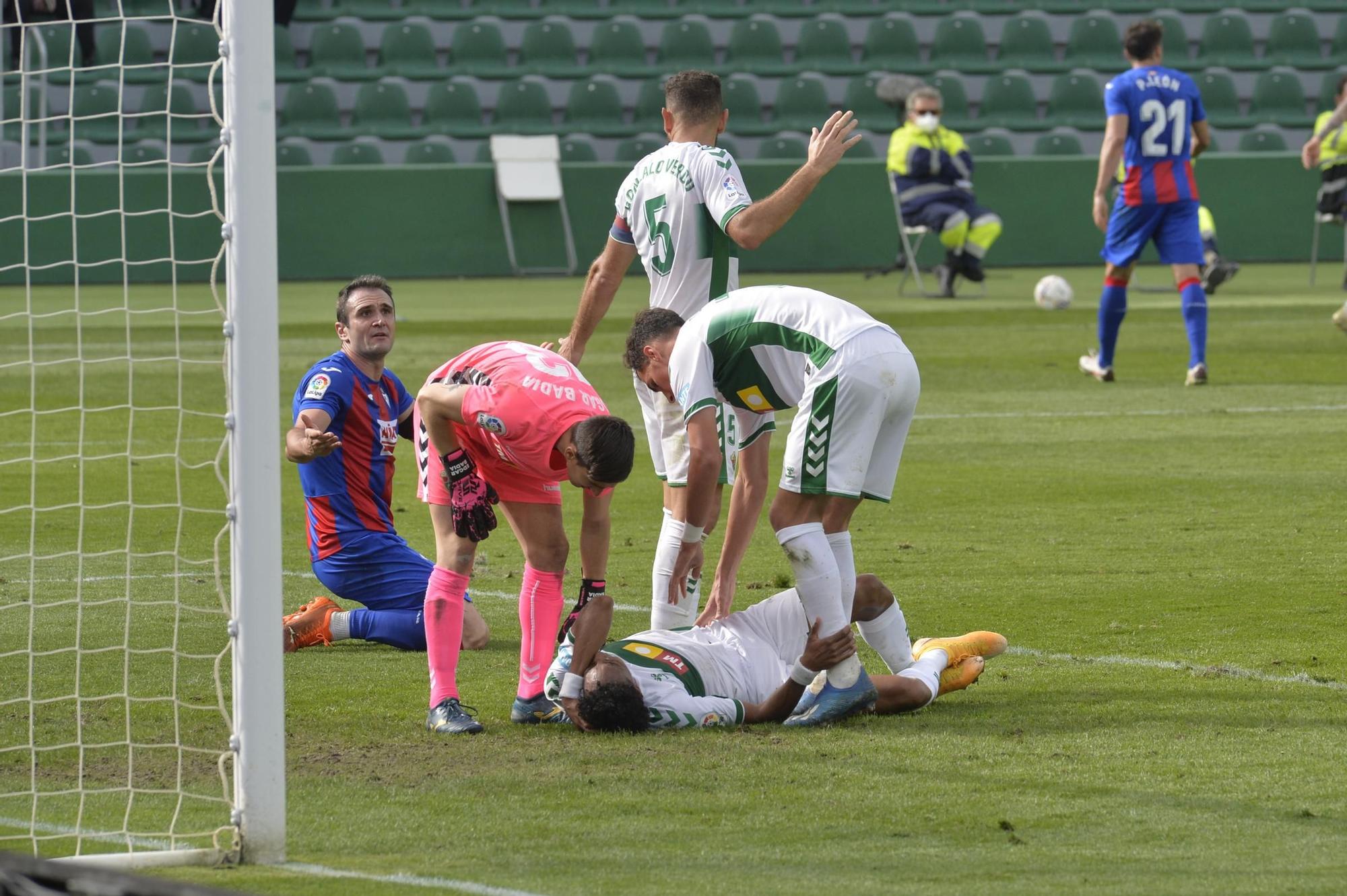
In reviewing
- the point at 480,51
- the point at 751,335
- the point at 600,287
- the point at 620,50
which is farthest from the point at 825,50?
the point at 751,335

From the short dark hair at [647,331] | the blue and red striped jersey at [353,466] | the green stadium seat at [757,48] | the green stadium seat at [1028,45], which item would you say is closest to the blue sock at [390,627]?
the blue and red striped jersey at [353,466]

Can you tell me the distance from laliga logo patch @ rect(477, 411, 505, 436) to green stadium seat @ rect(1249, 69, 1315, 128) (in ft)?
75.8

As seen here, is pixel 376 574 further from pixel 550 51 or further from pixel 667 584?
pixel 550 51

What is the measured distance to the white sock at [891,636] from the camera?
5.38 m

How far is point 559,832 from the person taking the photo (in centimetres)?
394

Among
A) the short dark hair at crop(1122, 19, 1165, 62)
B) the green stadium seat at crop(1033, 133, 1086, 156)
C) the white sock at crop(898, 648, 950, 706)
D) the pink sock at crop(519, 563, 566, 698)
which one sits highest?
the short dark hair at crop(1122, 19, 1165, 62)

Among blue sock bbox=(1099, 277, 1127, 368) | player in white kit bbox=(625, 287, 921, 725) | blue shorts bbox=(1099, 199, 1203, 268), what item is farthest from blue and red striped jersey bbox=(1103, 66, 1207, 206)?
player in white kit bbox=(625, 287, 921, 725)

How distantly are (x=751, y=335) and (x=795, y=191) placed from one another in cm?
63

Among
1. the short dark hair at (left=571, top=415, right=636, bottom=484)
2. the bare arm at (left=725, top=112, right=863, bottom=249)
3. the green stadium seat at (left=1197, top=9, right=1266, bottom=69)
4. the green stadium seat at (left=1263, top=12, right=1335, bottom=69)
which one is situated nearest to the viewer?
the short dark hair at (left=571, top=415, right=636, bottom=484)

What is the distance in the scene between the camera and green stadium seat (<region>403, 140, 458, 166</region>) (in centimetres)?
2394

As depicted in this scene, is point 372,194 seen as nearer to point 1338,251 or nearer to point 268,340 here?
point 1338,251

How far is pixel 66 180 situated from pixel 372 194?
141 inches

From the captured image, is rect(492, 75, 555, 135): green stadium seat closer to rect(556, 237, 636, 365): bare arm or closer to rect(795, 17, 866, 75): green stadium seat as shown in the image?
rect(795, 17, 866, 75): green stadium seat

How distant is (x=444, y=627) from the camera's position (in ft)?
16.5
